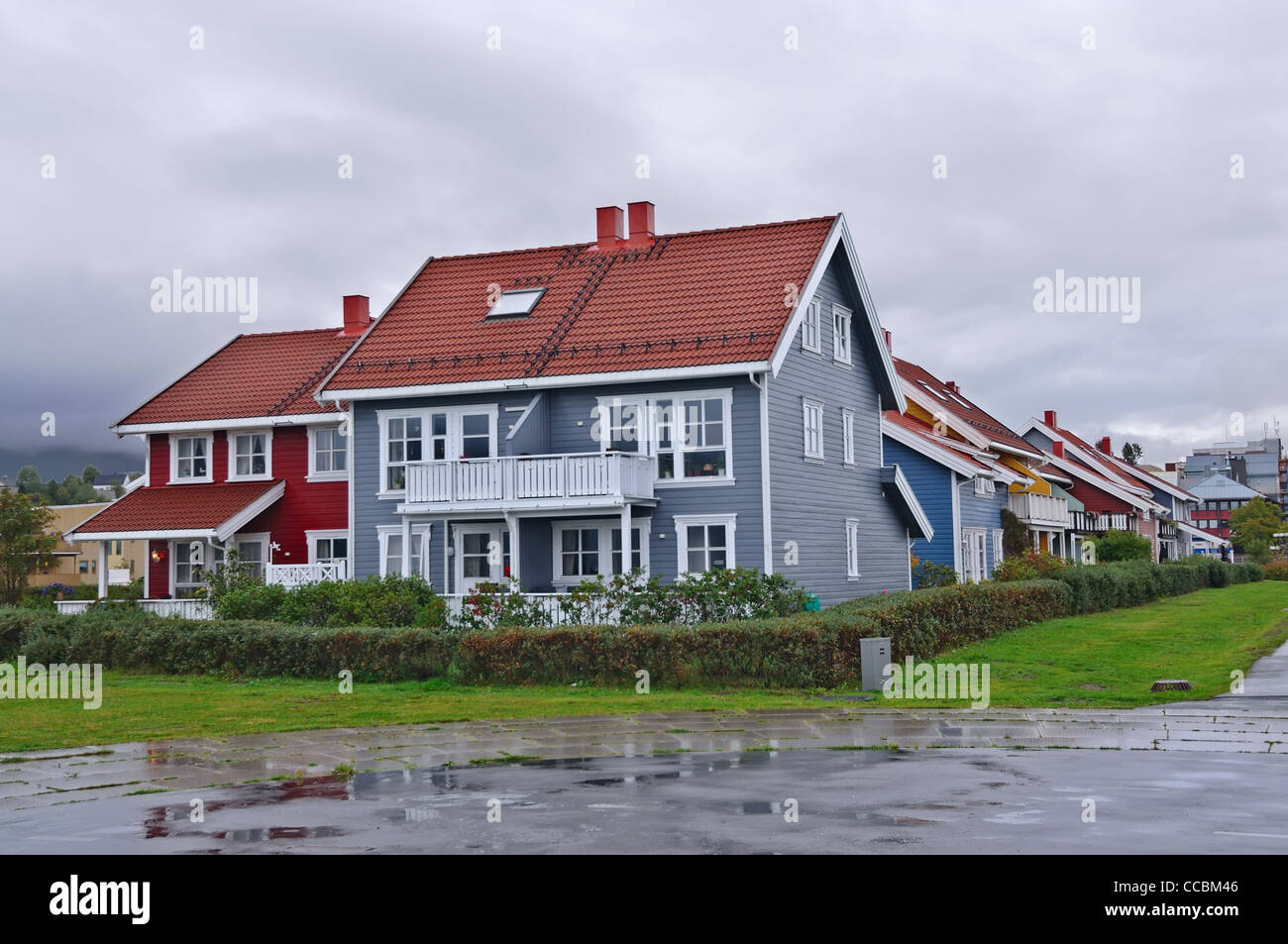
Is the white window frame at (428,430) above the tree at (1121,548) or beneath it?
above

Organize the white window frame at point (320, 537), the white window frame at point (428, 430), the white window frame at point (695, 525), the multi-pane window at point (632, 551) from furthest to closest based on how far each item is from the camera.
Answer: the white window frame at point (320, 537)
the white window frame at point (428, 430)
the multi-pane window at point (632, 551)
the white window frame at point (695, 525)

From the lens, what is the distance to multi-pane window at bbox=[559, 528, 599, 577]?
99.3 ft

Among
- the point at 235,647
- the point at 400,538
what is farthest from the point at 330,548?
the point at 235,647

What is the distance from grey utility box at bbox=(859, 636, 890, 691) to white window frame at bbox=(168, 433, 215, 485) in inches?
934

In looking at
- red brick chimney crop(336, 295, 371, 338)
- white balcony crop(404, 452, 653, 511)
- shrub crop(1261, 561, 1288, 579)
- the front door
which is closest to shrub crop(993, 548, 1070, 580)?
white balcony crop(404, 452, 653, 511)

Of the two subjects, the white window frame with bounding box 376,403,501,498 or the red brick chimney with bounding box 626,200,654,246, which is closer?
the white window frame with bounding box 376,403,501,498

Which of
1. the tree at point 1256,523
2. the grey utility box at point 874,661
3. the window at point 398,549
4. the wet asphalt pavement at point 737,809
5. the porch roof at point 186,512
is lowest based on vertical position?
the wet asphalt pavement at point 737,809

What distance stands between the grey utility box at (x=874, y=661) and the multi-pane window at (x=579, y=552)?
35.2 feet

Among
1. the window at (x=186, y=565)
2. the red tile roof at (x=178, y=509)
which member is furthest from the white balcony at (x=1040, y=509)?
the window at (x=186, y=565)

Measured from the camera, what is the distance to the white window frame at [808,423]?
3124cm

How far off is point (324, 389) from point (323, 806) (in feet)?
72.9

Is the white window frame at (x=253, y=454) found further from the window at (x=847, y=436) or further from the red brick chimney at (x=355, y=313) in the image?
the window at (x=847, y=436)

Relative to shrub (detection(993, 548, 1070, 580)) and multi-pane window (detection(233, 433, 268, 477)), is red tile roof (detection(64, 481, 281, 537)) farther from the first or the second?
shrub (detection(993, 548, 1070, 580))
